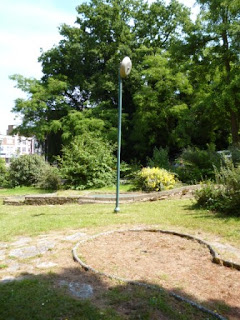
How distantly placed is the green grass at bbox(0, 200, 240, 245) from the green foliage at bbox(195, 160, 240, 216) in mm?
297

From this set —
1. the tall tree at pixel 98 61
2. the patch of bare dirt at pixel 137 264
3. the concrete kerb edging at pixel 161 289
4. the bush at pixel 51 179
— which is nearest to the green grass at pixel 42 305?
the patch of bare dirt at pixel 137 264

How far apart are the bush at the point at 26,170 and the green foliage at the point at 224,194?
397 inches

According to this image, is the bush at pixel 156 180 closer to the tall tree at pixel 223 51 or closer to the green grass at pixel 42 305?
the tall tree at pixel 223 51

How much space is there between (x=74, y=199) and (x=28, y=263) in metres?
5.86

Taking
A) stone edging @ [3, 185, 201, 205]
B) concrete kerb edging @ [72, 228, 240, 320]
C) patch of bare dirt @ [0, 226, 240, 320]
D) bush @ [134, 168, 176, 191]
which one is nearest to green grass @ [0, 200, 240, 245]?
concrete kerb edging @ [72, 228, 240, 320]

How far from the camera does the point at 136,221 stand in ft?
20.0

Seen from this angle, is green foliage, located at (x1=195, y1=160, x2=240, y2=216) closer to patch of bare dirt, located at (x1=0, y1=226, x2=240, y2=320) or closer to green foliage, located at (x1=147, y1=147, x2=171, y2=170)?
patch of bare dirt, located at (x1=0, y1=226, x2=240, y2=320)

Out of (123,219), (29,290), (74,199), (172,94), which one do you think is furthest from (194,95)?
(29,290)

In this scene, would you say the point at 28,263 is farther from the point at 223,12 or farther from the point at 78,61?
the point at 78,61

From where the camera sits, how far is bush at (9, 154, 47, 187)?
15492mm

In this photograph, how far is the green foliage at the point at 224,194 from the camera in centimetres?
618

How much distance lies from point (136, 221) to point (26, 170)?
10754 millimetres

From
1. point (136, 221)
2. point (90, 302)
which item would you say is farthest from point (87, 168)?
point (90, 302)

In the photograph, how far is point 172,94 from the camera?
18359 millimetres
